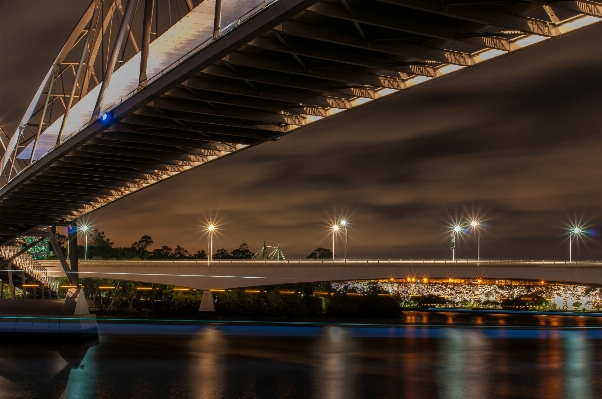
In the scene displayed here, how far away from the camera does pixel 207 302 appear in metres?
83.6

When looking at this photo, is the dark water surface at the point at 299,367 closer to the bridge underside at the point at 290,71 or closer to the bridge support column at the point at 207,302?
the bridge underside at the point at 290,71

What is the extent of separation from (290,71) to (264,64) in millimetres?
788

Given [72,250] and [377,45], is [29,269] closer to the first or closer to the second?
[72,250]

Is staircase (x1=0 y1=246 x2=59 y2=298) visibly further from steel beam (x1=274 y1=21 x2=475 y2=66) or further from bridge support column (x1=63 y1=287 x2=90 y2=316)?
steel beam (x1=274 y1=21 x2=475 y2=66)

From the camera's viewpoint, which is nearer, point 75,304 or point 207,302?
point 75,304

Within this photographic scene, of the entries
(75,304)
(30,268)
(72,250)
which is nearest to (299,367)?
(75,304)

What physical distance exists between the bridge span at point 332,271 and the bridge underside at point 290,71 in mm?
44454

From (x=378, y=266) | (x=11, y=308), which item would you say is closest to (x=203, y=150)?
(x=11, y=308)

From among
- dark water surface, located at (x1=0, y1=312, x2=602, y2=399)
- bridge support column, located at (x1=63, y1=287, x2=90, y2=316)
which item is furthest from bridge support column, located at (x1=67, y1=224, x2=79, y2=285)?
dark water surface, located at (x1=0, y1=312, x2=602, y2=399)

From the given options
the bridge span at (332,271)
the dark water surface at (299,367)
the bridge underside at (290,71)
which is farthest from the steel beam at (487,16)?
the bridge span at (332,271)

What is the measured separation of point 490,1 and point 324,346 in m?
29.4

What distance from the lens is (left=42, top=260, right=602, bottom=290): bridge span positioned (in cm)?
7406

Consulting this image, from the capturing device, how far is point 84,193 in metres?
42.9

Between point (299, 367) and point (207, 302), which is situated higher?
point (207, 302)
